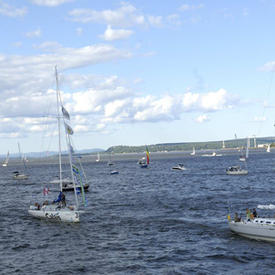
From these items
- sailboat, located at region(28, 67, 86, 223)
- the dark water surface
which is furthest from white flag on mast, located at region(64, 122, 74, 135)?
the dark water surface

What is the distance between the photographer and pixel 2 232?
59031 mm

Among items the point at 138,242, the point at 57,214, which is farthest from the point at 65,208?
the point at 138,242

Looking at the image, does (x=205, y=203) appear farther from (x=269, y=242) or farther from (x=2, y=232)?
(x=2, y=232)

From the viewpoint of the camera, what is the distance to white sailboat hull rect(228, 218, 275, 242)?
48094mm

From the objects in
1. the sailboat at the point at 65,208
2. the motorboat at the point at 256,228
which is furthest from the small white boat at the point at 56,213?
the motorboat at the point at 256,228

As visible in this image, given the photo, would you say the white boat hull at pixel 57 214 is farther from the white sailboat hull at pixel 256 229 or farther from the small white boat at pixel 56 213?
the white sailboat hull at pixel 256 229

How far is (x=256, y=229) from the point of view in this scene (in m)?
49.3

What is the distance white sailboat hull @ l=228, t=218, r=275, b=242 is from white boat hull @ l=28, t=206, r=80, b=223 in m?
23.5

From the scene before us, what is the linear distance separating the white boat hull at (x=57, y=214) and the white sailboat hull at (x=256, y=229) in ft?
77.2

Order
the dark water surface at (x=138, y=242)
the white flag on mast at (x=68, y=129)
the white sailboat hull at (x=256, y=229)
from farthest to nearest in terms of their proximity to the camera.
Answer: the white flag on mast at (x=68, y=129) → the white sailboat hull at (x=256, y=229) → the dark water surface at (x=138, y=242)

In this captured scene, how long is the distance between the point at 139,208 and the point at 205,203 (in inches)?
499

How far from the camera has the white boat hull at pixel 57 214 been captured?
6259 cm

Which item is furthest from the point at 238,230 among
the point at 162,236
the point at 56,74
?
the point at 56,74

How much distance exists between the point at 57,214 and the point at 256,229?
3012 cm
